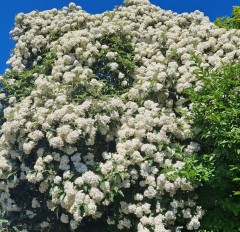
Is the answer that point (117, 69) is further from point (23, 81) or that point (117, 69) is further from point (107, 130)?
point (23, 81)

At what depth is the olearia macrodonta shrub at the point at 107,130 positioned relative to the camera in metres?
7.55

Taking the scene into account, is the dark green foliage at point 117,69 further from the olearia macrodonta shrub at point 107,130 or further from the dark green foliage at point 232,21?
the dark green foliage at point 232,21

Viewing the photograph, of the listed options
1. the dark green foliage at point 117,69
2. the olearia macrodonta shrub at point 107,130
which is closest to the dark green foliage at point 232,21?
the olearia macrodonta shrub at point 107,130

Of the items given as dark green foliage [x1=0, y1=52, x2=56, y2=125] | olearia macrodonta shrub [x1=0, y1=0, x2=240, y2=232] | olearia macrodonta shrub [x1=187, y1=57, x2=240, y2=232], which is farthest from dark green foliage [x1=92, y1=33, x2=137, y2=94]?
olearia macrodonta shrub [x1=187, y1=57, x2=240, y2=232]

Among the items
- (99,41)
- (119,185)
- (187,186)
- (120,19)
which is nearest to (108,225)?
(119,185)

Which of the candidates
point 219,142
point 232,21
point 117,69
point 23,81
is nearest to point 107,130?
point 117,69

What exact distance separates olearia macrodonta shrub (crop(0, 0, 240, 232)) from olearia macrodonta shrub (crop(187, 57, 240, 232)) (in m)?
→ 0.25

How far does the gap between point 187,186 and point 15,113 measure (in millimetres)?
3450

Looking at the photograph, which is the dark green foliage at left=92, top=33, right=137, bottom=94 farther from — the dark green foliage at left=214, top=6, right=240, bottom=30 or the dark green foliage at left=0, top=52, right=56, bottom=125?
the dark green foliage at left=214, top=6, right=240, bottom=30

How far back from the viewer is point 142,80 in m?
8.87

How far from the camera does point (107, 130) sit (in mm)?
8266

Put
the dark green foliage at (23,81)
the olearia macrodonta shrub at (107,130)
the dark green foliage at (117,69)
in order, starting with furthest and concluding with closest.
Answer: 1. the dark green foliage at (23,81)
2. the dark green foliage at (117,69)
3. the olearia macrodonta shrub at (107,130)

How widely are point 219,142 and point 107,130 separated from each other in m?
2.22

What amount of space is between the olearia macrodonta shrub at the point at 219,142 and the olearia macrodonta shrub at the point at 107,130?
251 millimetres
